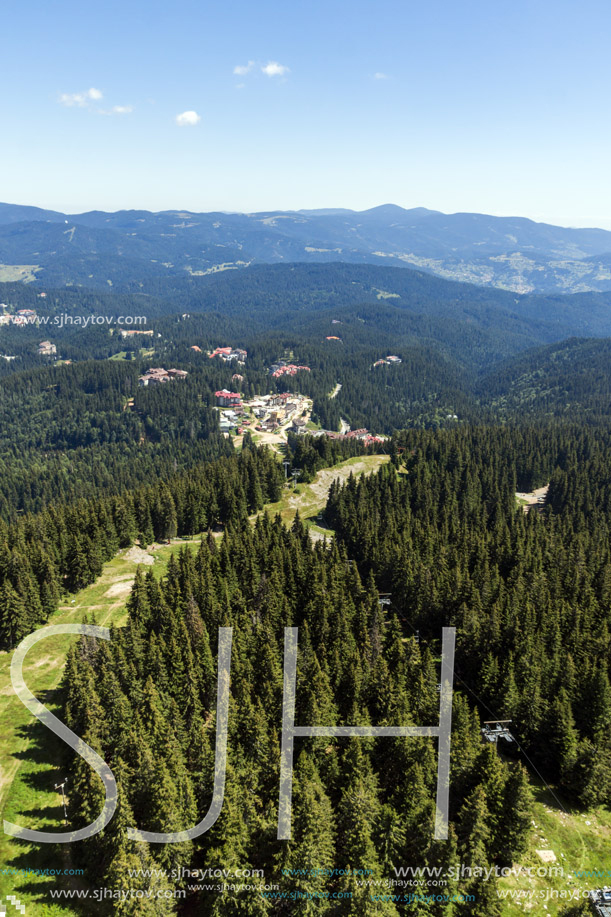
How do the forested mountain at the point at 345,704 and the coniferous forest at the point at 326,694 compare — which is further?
the forested mountain at the point at 345,704

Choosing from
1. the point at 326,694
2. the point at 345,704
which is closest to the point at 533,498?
the point at 345,704

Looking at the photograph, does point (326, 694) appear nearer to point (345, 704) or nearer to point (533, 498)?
point (345, 704)

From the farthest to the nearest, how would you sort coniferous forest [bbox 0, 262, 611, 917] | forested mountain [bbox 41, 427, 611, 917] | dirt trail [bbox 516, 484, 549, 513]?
dirt trail [bbox 516, 484, 549, 513], forested mountain [bbox 41, 427, 611, 917], coniferous forest [bbox 0, 262, 611, 917]

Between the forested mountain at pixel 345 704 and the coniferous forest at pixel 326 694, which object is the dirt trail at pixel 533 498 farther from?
the forested mountain at pixel 345 704

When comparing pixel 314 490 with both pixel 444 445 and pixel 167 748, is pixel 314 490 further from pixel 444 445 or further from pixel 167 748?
pixel 167 748

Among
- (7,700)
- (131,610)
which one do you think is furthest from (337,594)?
(7,700)

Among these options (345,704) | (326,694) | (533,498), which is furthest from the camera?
A: (533,498)

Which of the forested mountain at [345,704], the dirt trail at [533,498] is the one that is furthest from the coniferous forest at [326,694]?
the dirt trail at [533,498]

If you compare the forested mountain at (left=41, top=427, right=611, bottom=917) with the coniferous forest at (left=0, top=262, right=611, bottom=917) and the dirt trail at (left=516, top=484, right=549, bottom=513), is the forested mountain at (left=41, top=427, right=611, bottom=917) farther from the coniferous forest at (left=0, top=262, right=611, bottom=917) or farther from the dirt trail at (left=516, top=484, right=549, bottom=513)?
the dirt trail at (left=516, top=484, right=549, bottom=513)

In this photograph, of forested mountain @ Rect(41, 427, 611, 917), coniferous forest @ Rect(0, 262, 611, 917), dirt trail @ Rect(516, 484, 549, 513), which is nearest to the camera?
coniferous forest @ Rect(0, 262, 611, 917)

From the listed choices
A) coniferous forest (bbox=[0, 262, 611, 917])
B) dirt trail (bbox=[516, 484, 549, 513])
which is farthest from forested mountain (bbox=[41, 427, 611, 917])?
dirt trail (bbox=[516, 484, 549, 513])

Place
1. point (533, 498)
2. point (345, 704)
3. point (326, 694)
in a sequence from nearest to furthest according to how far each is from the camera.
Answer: point (326, 694), point (345, 704), point (533, 498)
